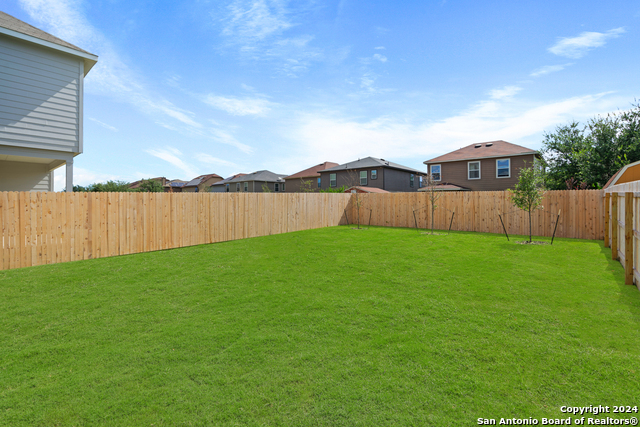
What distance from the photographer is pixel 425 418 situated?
2.45 m

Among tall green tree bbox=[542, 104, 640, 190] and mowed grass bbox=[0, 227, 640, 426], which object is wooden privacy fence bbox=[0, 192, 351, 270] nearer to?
mowed grass bbox=[0, 227, 640, 426]

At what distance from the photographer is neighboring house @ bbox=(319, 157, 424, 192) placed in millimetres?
30328

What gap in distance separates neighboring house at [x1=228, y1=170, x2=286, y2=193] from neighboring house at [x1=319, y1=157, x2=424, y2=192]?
11386 millimetres

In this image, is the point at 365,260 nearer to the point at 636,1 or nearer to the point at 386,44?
the point at 386,44

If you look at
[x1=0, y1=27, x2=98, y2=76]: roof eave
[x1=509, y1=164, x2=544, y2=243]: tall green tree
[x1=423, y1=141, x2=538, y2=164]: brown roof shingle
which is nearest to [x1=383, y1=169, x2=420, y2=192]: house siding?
[x1=423, y1=141, x2=538, y2=164]: brown roof shingle

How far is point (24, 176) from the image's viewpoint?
483 inches

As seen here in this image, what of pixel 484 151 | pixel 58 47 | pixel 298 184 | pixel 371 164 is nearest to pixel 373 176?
pixel 371 164

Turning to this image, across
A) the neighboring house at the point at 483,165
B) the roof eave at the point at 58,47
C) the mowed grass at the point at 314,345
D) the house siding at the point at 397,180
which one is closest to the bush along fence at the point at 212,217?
the mowed grass at the point at 314,345

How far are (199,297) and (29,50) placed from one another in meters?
10.4

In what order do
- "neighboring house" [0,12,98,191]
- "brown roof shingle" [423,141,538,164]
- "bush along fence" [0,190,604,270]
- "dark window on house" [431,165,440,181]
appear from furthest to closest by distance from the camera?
"dark window on house" [431,165,440,181], "brown roof shingle" [423,141,538,164], "neighboring house" [0,12,98,191], "bush along fence" [0,190,604,270]

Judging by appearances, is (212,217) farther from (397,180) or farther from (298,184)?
(298,184)

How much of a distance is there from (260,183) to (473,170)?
2831 centimetres

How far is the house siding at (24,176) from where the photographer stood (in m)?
11.7

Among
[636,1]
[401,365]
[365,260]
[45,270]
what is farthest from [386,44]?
[45,270]
